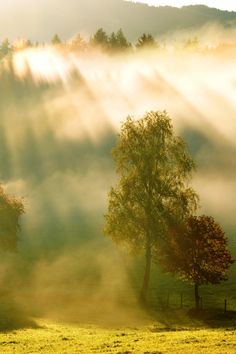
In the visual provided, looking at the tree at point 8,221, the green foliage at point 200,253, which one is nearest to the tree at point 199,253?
the green foliage at point 200,253

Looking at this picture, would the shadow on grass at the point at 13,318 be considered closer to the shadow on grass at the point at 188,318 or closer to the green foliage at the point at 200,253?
the shadow on grass at the point at 188,318

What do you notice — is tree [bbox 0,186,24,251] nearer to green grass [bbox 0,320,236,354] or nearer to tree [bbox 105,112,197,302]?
tree [bbox 105,112,197,302]

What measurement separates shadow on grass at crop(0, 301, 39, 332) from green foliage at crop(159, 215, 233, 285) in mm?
17872

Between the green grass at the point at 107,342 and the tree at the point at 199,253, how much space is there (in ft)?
44.3

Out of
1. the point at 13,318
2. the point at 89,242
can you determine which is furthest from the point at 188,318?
the point at 89,242

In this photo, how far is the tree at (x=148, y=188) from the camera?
65.6 m

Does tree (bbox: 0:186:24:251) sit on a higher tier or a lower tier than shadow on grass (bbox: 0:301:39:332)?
higher

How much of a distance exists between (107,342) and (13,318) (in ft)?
59.9

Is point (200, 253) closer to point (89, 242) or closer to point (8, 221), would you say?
point (8, 221)

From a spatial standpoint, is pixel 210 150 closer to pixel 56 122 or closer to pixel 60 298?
pixel 56 122

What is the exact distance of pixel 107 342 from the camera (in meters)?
38.6

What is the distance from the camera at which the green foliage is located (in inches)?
2365

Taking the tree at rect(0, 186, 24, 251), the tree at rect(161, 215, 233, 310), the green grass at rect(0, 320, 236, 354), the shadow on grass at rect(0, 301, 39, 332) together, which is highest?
the tree at rect(0, 186, 24, 251)

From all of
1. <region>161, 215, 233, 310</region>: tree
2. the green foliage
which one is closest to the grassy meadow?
<region>161, 215, 233, 310</region>: tree
